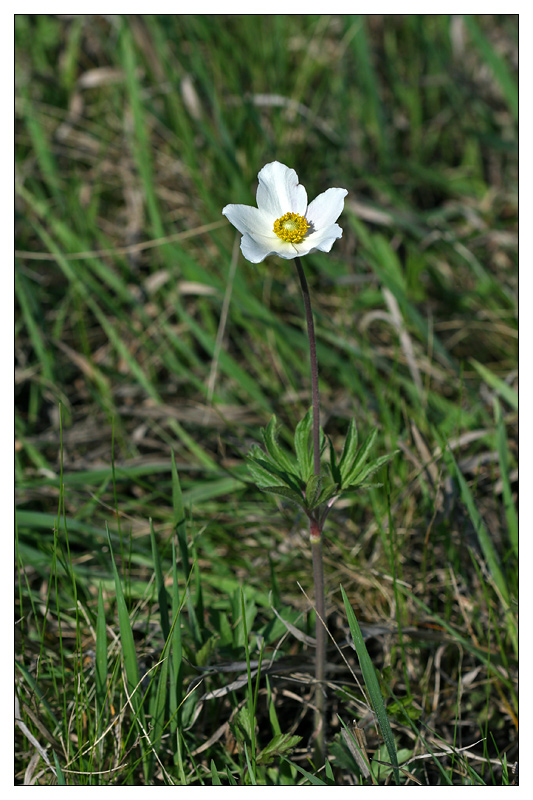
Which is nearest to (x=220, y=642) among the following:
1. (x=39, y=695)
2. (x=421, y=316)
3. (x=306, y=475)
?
(x=39, y=695)

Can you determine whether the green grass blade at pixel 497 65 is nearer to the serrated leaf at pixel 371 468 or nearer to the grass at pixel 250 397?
the grass at pixel 250 397

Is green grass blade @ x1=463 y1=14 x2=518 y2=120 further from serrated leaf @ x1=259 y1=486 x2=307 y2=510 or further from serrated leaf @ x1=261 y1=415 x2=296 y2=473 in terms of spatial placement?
serrated leaf @ x1=259 y1=486 x2=307 y2=510

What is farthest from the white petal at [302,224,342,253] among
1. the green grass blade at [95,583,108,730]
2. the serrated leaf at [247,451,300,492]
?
the green grass blade at [95,583,108,730]

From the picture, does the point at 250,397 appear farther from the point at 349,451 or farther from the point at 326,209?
the point at 326,209

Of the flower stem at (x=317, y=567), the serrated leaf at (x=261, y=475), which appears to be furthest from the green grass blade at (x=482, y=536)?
the serrated leaf at (x=261, y=475)

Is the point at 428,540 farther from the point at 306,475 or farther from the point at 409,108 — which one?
the point at 409,108

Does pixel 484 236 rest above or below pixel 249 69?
below

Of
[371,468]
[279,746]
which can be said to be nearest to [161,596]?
[279,746]
